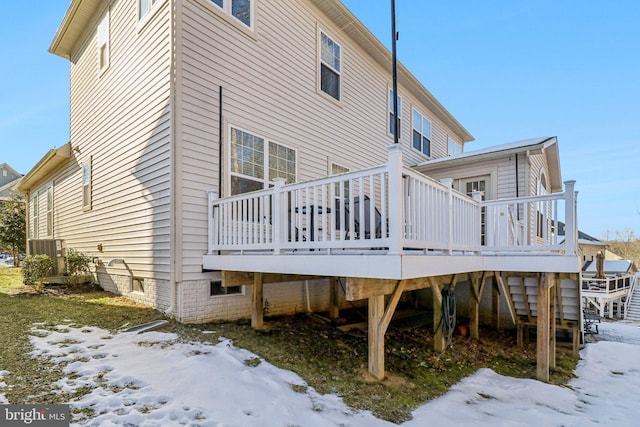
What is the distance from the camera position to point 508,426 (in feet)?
12.1

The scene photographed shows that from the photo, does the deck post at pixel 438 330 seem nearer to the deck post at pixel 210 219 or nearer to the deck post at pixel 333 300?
the deck post at pixel 333 300

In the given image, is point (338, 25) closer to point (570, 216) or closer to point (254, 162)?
point (254, 162)

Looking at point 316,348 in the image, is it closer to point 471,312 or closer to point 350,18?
point 471,312

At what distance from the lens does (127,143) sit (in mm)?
7094

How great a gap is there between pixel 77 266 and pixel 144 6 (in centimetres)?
584

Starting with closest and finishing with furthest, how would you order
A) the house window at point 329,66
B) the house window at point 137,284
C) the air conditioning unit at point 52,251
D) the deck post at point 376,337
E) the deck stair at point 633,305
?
the deck post at point 376,337 → the house window at point 137,284 → the house window at point 329,66 → the air conditioning unit at point 52,251 → the deck stair at point 633,305

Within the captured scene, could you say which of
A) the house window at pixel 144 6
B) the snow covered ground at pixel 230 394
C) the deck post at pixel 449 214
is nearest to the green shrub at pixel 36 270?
the snow covered ground at pixel 230 394

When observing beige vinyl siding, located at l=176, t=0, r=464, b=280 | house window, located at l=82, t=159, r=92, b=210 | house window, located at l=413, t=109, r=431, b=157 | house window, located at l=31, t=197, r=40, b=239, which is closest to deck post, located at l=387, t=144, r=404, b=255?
beige vinyl siding, located at l=176, t=0, r=464, b=280

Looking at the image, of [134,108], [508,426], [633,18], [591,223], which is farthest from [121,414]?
[591,223]

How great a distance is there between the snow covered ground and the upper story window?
551 cm

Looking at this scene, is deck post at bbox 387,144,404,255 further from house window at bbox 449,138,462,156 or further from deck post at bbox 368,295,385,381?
house window at bbox 449,138,462,156

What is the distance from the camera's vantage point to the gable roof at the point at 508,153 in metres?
9.44

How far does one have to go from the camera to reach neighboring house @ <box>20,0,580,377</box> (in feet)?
14.1

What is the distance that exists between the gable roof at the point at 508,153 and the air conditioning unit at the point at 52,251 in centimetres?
1018
